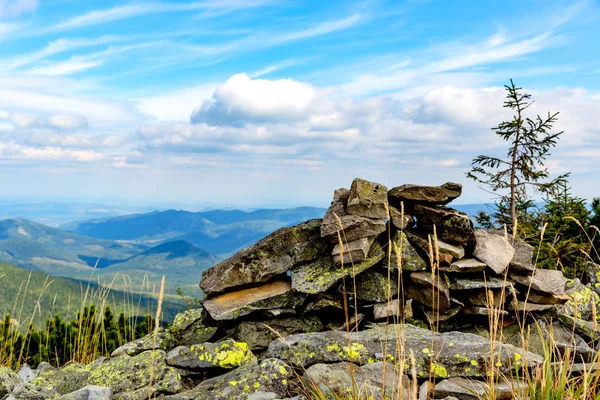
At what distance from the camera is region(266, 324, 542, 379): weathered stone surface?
6344 mm

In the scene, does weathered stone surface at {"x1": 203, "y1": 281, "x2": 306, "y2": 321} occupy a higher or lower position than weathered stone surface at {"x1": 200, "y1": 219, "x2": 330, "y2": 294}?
lower

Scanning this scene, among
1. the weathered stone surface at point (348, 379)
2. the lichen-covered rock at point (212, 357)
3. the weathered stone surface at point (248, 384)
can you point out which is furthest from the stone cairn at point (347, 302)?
the weathered stone surface at point (348, 379)

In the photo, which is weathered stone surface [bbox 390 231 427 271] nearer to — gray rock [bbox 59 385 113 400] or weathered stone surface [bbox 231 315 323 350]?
weathered stone surface [bbox 231 315 323 350]

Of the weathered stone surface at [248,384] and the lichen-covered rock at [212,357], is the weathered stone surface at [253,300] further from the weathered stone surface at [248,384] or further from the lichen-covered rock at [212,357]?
the weathered stone surface at [248,384]

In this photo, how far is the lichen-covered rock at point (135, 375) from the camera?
23.2 feet

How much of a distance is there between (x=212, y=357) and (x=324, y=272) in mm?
2658

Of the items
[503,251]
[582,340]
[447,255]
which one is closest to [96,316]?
[447,255]

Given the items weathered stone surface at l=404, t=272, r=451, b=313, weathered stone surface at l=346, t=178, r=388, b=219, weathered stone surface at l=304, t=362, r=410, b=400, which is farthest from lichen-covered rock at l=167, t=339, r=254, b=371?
weathered stone surface at l=346, t=178, r=388, b=219

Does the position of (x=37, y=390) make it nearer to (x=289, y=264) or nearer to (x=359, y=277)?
(x=289, y=264)

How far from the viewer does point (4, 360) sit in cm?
1134

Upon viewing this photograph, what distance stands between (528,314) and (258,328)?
16.6ft

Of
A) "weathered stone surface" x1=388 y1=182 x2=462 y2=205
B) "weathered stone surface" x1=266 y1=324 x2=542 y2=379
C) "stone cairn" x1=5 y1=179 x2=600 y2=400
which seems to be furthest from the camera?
"weathered stone surface" x1=388 y1=182 x2=462 y2=205

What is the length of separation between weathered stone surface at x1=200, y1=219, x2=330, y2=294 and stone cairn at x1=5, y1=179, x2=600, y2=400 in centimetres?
2

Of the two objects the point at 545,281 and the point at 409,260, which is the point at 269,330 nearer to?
the point at 409,260
